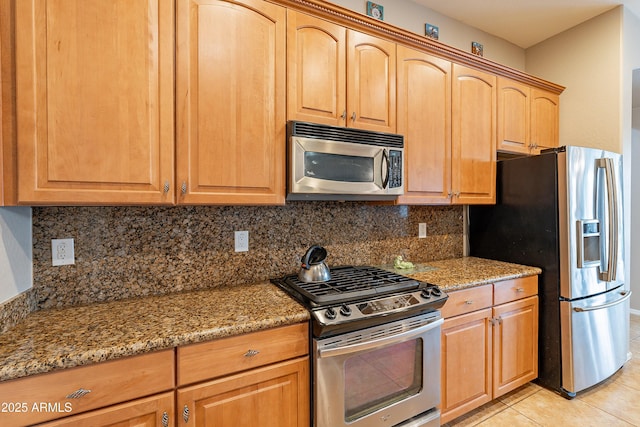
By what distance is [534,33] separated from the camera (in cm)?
285

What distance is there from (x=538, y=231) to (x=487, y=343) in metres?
0.90

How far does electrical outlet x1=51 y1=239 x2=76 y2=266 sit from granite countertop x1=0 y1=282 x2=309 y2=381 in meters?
0.22

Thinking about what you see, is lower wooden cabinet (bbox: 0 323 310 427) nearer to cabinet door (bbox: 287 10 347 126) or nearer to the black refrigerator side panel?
cabinet door (bbox: 287 10 347 126)

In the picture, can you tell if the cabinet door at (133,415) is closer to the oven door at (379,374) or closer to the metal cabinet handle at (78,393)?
the metal cabinet handle at (78,393)

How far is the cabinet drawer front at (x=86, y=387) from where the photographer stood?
91 cm

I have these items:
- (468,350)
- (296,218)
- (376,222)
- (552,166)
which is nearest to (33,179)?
(296,218)

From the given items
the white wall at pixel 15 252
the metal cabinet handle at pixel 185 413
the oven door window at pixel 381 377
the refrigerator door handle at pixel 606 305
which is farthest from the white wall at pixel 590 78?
the white wall at pixel 15 252

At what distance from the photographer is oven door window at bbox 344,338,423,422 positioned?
1.43 m

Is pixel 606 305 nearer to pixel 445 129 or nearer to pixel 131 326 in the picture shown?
pixel 445 129

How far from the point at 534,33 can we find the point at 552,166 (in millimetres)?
1627

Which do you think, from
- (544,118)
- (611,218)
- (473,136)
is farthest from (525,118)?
(611,218)

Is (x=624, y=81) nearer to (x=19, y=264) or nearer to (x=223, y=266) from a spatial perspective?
(x=223, y=266)

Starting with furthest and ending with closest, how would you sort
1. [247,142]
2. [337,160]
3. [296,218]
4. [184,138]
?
[296,218], [337,160], [247,142], [184,138]

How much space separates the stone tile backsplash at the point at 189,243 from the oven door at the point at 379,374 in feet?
2.35
